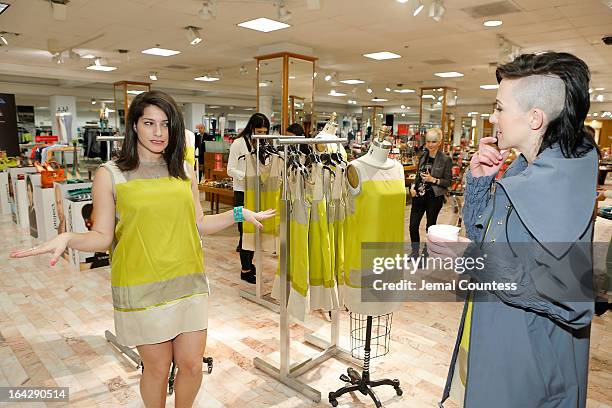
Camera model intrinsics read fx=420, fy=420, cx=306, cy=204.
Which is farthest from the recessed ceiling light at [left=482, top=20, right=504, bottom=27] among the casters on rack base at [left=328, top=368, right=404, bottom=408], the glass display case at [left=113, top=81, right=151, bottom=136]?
the glass display case at [left=113, top=81, right=151, bottom=136]

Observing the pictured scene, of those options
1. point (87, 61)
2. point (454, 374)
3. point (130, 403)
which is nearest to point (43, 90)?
point (87, 61)

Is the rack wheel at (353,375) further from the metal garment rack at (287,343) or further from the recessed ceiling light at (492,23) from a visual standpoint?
the recessed ceiling light at (492,23)

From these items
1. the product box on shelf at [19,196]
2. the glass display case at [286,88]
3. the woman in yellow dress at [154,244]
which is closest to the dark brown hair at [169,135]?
the woman in yellow dress at [154,244]

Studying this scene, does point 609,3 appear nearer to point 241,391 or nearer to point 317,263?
point 317,263

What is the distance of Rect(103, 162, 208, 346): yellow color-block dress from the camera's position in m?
1.75

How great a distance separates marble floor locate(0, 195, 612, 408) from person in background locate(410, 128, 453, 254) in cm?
119

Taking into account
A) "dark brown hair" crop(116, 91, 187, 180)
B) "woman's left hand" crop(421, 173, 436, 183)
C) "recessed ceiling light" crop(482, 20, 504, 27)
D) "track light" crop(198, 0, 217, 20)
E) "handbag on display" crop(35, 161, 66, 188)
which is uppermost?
"recessed ceiling light" crop(482, 20, 504, 27)

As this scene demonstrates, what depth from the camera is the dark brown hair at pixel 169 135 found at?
1798 mm

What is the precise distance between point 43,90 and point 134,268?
1696 cm

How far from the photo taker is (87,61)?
34.4 ft

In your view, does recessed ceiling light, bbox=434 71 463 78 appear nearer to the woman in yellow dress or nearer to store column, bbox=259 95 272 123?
store column, bbox=259 95 272 123

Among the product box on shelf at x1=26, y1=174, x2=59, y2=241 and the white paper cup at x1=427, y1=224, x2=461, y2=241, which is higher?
the white paper cup at x1=427, y1=224, x2=461, y2=241

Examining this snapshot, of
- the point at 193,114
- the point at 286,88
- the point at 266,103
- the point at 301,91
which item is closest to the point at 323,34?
the point at 286,88

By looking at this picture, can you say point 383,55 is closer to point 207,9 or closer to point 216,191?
point 216,191
